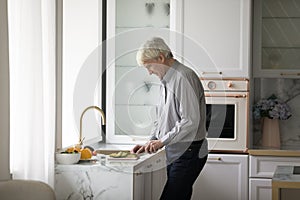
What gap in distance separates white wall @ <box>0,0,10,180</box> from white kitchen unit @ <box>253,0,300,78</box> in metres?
2.42

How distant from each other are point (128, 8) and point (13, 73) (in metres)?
1.94

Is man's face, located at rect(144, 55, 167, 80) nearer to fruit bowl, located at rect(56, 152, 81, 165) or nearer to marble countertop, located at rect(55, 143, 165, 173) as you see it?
marble countertop, located at rect(55, 143, 165, 173)

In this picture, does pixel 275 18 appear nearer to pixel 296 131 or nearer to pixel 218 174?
pixel 296 131

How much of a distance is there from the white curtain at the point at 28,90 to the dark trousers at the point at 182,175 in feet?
2.29

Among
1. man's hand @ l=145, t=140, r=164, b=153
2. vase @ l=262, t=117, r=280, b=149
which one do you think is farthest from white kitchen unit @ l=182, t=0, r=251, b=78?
man's hand @ l=145, t=140, r=164, b=153

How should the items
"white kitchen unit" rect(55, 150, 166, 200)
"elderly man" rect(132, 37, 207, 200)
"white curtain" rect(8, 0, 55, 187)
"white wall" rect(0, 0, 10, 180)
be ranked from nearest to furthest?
"white wall" rect(0, 0, 10, 180)
"white curtain" rect(8, 0, 55, 187)
"white kitchen unit" rect(55, 150, 166, 200)
"elderly man" rect(132, 37, 207, 200)

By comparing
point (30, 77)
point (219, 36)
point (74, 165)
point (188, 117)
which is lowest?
point (74, 165)

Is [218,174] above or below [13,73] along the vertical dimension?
below

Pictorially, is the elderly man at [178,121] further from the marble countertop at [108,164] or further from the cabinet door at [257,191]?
the cabinet door at [257,191]

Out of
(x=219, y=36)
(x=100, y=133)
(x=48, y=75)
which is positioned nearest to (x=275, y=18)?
(x=219, y=36)

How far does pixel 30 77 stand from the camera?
10.2 ft

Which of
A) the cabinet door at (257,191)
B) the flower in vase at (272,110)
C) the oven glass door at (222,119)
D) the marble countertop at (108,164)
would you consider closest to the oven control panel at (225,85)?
the oven glass door at (222,119)

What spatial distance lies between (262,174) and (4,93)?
230 cm

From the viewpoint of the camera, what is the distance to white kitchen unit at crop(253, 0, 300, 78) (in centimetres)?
478
